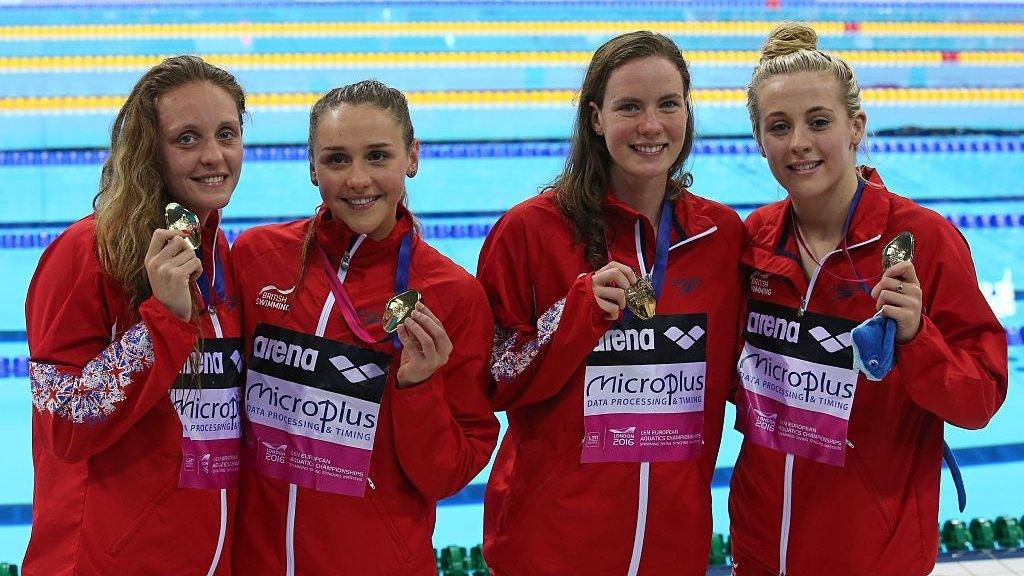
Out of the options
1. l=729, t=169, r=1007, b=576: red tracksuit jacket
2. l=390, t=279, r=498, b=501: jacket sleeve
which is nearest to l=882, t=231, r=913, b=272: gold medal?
l=729, t=169, r=1007, b=576: red tracksuit jacket

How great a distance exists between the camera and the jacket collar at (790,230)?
2.05 m

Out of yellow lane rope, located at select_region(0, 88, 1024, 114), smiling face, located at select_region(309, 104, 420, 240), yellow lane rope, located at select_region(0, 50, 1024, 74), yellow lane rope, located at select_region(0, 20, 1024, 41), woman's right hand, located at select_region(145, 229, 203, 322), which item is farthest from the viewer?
yellow lane rope, located at select_region(0, 20, 1024, 41)

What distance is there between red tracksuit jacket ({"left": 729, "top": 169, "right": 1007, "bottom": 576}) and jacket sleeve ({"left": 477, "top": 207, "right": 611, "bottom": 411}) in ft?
1.27

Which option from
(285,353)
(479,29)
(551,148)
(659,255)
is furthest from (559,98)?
(285,353)

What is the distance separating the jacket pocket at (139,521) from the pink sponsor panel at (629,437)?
0.70 m

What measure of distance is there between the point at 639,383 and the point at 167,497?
0.81 m

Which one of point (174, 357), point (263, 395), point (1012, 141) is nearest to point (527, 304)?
point (263, 395)

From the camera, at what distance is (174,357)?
1747mm

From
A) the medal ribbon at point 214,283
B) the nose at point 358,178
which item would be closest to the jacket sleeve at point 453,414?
the nose at point 358,178

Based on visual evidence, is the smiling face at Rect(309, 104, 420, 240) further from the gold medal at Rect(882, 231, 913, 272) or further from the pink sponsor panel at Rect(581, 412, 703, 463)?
the gold medal at Rect(882, 231, 913, 272)

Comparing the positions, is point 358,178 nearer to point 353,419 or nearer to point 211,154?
point 211,154

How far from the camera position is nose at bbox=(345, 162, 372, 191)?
6.32 feet

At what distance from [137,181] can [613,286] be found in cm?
79

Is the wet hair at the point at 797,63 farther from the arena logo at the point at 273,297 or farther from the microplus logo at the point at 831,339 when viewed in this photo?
the arena logo at the point at 273,297
